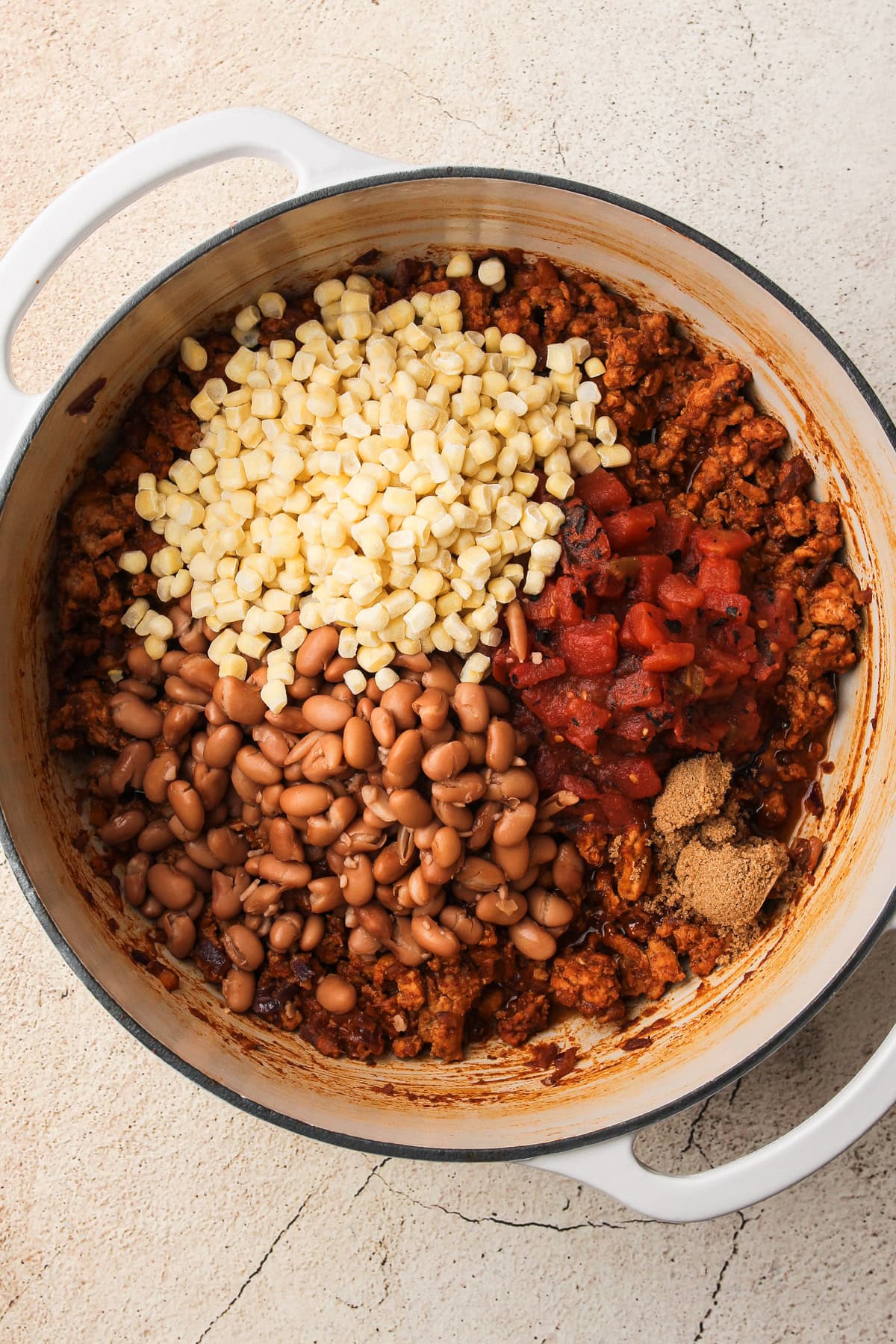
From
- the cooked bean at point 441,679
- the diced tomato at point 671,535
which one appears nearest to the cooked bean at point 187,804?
the cooked bean at point 441,679

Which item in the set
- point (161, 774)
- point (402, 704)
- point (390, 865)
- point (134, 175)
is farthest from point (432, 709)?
point (134, 175)

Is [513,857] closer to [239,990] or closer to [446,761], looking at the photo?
[446,761]

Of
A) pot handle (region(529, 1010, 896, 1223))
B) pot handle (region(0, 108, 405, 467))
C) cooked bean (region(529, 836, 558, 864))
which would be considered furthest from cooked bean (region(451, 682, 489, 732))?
pot handle (region(0, 108, 405, 467))

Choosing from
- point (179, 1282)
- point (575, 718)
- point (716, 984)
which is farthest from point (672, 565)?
point (179, 1282)

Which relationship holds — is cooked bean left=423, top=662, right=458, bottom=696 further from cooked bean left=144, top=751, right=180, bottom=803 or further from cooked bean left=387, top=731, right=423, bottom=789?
cooked bean left=144, top=751, right=180, bottom=803

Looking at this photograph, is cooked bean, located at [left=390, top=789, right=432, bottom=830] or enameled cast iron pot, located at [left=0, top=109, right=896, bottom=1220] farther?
cooked bean, located at [left=390, top=789, right=432, bottom=830]

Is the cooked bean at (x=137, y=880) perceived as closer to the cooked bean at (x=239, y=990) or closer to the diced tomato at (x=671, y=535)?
the cooked bean at (x=239, y=990)
